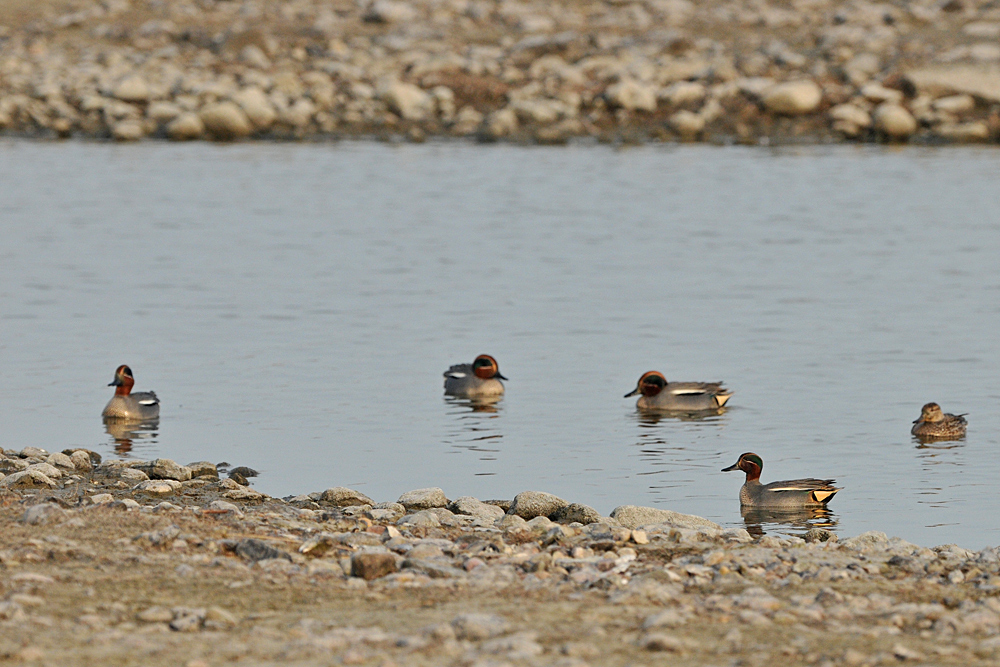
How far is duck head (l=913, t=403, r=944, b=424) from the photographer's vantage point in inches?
512

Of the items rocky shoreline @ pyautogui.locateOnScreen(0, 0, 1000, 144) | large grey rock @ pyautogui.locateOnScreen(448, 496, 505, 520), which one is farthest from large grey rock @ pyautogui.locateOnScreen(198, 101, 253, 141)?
large grey rock @ pyautogui.locateOnScreen(448, 496, 505, 520)

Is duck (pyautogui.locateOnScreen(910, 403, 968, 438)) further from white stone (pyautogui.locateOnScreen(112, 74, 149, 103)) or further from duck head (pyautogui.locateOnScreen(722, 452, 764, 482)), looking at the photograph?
white stone (pyautogui.locateOnScreen(112, 74, 149, 103))

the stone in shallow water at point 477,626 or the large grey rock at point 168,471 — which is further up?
the large grey rock at point 168,471

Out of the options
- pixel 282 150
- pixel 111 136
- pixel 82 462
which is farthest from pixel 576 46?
pixel 82 462

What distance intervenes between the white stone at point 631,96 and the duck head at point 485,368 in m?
25.2

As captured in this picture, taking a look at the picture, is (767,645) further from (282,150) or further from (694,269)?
(282,150)

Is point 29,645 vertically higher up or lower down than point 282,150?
lower down

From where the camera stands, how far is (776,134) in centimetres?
3928

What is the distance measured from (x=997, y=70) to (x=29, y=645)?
3587 centimetres

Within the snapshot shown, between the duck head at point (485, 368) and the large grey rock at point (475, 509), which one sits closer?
the large grey rock at point (475, 509)

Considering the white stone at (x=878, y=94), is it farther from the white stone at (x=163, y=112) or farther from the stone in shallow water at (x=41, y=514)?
the stone in shallow water at (x=41, y=514)

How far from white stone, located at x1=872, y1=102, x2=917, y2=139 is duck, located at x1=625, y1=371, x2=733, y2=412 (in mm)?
24912

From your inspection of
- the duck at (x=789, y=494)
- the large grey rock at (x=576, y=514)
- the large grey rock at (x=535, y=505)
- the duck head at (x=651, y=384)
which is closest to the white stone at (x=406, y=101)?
the duck head at (x=651, y=384)

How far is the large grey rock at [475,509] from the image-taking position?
10.0 meters
